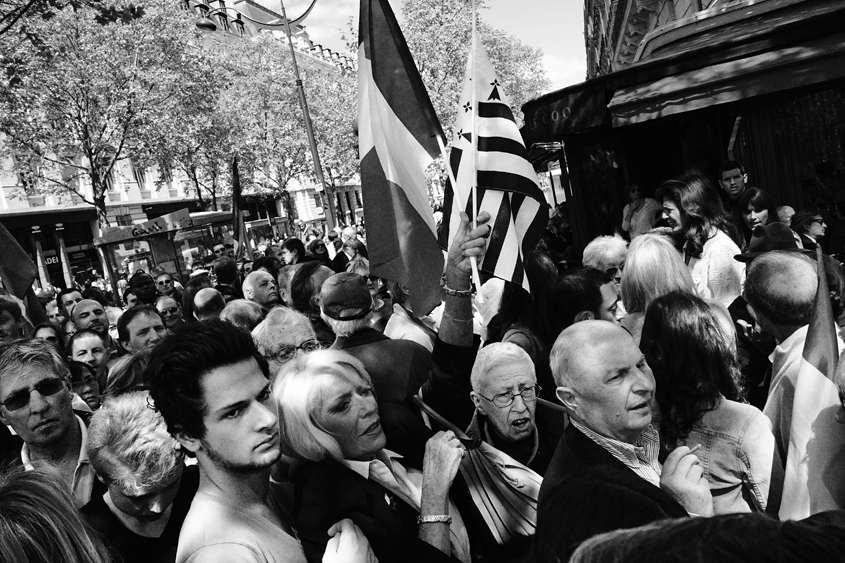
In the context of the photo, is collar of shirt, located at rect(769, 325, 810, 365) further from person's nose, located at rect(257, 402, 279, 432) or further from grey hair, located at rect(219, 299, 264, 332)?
grey hair, located at rect(219, 299, 264, 332)

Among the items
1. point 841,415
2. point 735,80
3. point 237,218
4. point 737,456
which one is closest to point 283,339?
point 737,456

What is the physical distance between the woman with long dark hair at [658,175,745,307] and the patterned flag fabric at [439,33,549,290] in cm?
171

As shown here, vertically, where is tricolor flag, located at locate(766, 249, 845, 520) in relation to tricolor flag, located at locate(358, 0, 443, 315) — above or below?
below

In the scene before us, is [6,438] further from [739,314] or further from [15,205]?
[15,205]

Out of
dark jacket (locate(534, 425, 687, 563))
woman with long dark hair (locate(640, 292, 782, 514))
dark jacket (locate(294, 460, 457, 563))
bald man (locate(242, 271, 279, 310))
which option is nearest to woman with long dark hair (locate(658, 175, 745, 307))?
woman with long dark hair (locate(640, 292, 782, 514))

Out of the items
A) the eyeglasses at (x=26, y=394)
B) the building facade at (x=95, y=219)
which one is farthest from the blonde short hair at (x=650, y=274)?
the building facade at (x=95, y=219)

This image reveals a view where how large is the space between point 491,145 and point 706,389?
A: 1554 mm

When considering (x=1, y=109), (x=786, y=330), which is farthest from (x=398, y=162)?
(x=1, y=109)

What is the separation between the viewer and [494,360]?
2.83 meters

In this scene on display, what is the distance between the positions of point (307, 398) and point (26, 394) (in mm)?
1393

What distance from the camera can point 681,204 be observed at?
4.77 m

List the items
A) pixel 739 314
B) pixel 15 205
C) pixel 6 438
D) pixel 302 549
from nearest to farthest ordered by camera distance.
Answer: pixel 302 549
pixel 6 438
pixel 739 314
pixel 15 205

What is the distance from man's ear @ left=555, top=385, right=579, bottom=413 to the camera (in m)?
2.24

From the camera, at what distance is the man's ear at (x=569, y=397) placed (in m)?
2.24
